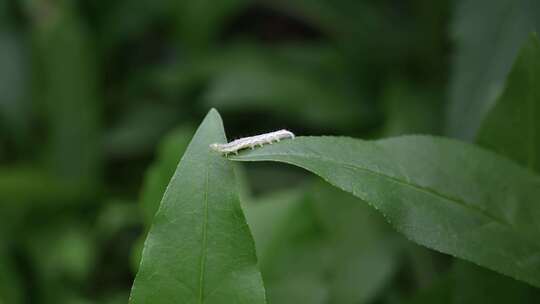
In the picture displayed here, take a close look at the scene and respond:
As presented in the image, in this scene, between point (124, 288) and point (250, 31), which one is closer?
point (124, 288)

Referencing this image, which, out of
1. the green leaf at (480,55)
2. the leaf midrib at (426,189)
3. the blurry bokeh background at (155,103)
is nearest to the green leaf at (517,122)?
the leaf midrib at (426,189)

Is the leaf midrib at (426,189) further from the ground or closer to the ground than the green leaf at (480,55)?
closer to the ground

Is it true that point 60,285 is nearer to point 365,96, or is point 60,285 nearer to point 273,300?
point 273,300

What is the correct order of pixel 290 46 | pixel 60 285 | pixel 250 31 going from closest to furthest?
pixel 60 285 < pixel 290 46 < pixel 250 31

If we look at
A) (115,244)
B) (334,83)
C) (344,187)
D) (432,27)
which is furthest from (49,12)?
(344,187)

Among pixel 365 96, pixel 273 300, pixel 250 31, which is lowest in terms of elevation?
pixel 273 300

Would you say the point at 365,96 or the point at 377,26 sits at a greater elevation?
the point at 377,26

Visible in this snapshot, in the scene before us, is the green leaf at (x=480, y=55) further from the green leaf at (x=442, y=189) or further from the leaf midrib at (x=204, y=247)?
the leaf midrib at (x=204, y=247)
